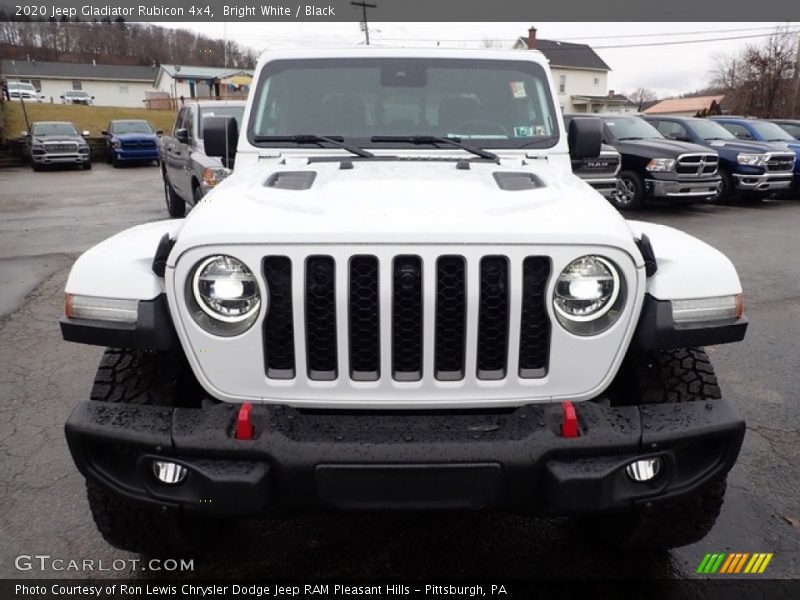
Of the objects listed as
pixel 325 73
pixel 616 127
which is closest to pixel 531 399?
pixel 325 73

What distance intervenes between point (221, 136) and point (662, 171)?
994 cm

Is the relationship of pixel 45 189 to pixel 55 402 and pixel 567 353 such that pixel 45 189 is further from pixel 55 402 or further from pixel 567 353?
pixel 567 353

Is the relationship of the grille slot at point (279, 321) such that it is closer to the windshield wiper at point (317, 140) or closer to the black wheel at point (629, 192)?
the windshield wiper at point (317, 140)

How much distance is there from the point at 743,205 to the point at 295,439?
47.8 ft

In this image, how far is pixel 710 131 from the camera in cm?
1402

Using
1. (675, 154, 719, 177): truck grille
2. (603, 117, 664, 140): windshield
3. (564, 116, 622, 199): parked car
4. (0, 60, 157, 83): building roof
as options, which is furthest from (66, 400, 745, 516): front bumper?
(0, 60, 157, 83): building roof

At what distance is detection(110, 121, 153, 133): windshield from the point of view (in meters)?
24.0

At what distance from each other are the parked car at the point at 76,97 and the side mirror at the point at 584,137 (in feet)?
234

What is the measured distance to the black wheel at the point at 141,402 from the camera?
7.26 ft

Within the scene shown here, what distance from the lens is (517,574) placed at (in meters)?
2.55

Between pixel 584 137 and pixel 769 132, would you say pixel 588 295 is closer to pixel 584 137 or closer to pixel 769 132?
pixel 584 137

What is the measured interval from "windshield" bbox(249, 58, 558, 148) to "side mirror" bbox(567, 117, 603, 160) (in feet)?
0.45

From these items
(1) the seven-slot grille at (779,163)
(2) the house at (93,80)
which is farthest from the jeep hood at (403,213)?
(2) the house at (93,80)

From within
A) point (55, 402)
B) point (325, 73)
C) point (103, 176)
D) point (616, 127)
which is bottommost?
point (103, 176)
